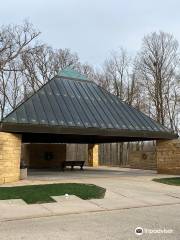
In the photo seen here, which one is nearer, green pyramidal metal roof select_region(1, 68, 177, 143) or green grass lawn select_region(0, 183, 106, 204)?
green grass lawn select_region(0, 183, 106, 204)

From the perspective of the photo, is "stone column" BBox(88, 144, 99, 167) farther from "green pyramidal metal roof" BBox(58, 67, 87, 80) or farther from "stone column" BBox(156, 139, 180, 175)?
"stone column" BBox(156, 139, 180, 175)

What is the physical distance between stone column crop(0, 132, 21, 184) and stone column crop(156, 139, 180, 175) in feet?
28.0

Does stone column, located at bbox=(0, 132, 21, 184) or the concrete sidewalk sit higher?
stone column, located at bbox=(0, 132, 21, 184)

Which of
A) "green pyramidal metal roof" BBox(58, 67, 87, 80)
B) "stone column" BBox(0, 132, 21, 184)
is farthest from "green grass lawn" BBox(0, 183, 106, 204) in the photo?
"green pyramidal metal roof" BBox(58, 67, 87, 80)

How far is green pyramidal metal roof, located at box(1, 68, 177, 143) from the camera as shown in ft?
57.5

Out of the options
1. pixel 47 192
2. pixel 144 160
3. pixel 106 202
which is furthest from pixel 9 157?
pixel 144 160

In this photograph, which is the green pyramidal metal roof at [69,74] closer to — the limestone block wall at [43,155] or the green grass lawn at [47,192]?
the green grass lawn at [47,192]

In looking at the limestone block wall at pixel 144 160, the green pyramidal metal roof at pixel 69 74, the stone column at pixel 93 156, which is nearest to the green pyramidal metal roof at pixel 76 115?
the green pyramidal metal roof at pixel 69 74

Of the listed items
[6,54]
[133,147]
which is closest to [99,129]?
[6,54]

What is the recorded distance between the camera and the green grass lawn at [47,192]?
39.7ft

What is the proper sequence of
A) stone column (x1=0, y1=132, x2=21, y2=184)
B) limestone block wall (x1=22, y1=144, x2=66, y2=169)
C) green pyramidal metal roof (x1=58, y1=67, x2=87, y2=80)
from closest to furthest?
stone column (x1=0, y1=132, x2=21, y2=184), green pyramidal metal roof (x1=58, y1=67, x2=87, y2=80), limestone block wall (x1=22, y1=144, x2=66, y2=169)

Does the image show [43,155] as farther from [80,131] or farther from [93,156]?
[80,131]

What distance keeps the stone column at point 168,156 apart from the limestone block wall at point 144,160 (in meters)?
6.20

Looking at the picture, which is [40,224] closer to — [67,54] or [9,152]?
[9,152]
